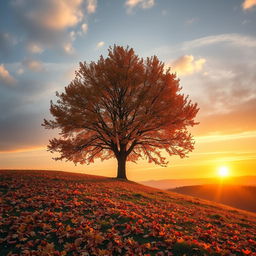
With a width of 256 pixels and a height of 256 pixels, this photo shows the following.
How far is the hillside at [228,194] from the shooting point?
34.5 m

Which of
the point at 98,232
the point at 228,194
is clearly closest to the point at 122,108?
the point at 98,232

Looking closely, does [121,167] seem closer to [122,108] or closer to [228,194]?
[122,108]

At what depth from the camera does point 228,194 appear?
37875 millimetres

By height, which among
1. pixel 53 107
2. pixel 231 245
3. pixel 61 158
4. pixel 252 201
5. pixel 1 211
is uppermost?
pixel 53 107

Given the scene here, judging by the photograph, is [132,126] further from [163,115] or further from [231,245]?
[231,245]

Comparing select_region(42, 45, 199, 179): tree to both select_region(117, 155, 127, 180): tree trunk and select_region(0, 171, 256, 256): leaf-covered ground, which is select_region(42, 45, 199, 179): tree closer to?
select_region(117, 155, 127, 180): tree trunk

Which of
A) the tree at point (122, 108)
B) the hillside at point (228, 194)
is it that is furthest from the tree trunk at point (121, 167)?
the hillside at point (228, 194)

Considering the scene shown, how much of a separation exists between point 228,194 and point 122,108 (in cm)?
2923

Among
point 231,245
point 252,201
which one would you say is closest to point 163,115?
point 231,245

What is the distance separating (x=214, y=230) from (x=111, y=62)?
Answer: 1552 cm

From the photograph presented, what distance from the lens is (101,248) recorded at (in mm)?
5188

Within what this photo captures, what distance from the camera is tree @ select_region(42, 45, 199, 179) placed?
718 inches

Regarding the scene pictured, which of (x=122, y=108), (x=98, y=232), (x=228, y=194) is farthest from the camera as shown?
(x=228, y=194)

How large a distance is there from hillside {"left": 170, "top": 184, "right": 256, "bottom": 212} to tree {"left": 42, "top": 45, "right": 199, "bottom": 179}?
18.7 meters
